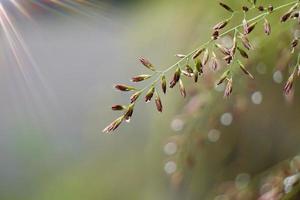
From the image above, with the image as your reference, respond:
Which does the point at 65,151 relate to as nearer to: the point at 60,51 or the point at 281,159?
the point at 60,51

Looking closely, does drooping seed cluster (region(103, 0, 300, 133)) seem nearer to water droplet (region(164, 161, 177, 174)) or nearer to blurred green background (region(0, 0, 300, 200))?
blurred green background (region(0, 0, 300, 200))

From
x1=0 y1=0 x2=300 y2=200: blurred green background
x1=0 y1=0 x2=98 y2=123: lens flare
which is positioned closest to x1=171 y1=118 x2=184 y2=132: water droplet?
x1=0 y1=0 x2=300 y2=200: blurred green background

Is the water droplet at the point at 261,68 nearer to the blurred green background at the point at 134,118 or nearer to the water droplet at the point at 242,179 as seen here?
the blurred green background at the point at 134,118

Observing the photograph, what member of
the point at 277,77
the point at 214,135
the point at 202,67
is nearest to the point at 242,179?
the point at 214,135

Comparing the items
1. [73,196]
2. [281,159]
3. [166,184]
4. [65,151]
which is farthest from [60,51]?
[281,159]

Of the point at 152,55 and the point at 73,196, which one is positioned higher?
the point at 152,55

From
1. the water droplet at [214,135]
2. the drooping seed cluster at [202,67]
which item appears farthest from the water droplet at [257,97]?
the drooping seed cluster at [202,67]

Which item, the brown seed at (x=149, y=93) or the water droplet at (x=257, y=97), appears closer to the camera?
the brown seed at (x=149, y=93)
